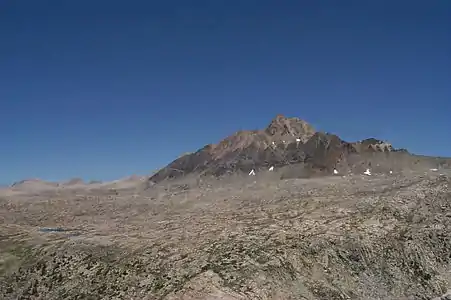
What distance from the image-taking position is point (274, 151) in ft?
511

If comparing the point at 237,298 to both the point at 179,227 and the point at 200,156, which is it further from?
the point at 200,156

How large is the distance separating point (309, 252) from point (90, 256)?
61.0ft

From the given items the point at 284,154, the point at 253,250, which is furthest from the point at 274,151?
the point at 253,250

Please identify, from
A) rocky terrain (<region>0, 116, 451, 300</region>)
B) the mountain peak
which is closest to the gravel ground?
rocky terrain (<region>0, 116, 451, 300</region>)

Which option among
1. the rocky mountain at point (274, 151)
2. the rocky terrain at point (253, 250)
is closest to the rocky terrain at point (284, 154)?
the rocky mountain at point (274, 151)

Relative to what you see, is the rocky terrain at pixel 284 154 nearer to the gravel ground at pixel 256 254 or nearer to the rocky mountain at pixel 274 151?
the rocky mountain at pixel 274 151

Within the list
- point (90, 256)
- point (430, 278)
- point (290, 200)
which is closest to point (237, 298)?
point (90, 256)

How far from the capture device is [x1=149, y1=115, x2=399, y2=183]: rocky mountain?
453ft

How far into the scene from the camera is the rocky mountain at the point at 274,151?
138125 mm

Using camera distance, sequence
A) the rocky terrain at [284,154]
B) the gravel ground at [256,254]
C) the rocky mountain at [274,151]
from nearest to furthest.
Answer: the gravel ground at [256,254]
the rocky terrain at [284,154]
the rocky mountain at [274,151]

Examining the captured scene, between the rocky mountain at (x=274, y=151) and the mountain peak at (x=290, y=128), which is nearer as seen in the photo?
the rocky mountain at (x=274, y=151)

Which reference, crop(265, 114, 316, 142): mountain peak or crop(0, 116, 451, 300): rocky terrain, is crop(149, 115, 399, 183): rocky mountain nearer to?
crop(265, 114, 316, 142): mountain peak

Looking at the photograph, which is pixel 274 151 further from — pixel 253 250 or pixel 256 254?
pixel 256 254

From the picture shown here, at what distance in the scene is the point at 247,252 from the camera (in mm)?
39562
